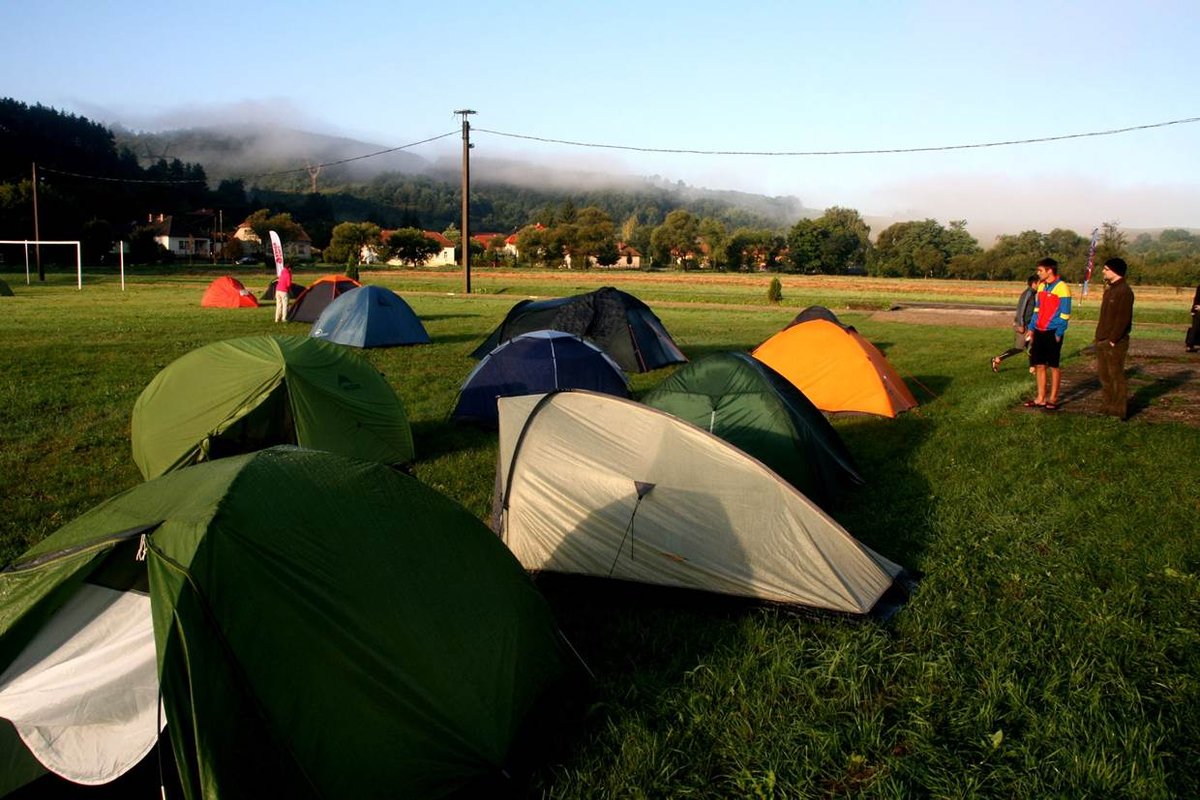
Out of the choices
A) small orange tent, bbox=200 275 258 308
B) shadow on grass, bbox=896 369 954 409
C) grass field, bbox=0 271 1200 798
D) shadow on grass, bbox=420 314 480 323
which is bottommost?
grass field, bbox=0 271 1200 798

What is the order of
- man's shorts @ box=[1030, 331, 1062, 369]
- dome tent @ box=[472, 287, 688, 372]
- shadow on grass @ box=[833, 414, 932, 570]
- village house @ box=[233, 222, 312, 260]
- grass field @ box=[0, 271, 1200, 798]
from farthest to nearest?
village house @ box=[233, 222, 312, 260]
dome tent @ box=[472, 287, 688, 372]
man's shorts @ box=[1030, 331, 1062, 369]
shadow on grass @ box=[833, 414, 932, 570]
grass field @ box=[0, 271, 1200, 798]

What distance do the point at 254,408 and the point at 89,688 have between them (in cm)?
482

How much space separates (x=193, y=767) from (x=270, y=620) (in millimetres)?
585

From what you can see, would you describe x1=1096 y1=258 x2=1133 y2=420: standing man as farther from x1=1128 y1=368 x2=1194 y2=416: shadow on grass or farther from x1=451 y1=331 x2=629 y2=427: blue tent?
x1=451 y1=331 x2=629 y2=427: blue tent

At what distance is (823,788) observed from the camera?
3686 mm

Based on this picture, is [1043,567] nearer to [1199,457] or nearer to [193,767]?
[1199,457]

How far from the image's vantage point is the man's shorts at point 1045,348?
11.1 meters

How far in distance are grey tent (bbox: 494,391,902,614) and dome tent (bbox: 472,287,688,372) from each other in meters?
9.62

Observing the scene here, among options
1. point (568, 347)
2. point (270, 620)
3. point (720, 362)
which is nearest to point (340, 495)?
point (270, 620)

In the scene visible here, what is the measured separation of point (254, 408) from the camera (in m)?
8.02

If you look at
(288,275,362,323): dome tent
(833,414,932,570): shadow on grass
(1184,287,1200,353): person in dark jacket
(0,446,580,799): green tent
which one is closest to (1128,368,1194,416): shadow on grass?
(833,414,932,570): shadow on grass

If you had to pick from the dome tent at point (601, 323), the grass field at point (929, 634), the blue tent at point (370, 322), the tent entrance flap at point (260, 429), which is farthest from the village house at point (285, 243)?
the grass field at point (929, 634)

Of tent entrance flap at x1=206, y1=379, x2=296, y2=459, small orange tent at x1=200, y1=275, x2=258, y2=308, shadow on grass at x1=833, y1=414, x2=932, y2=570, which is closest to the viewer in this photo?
shadow on grass at x1=833, y1=414, x2=932, y2=570

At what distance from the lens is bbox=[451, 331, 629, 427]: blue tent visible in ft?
35.6
